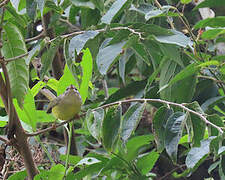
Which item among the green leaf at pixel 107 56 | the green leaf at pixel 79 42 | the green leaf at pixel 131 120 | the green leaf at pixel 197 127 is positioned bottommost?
the green leaf at pixel 197 127

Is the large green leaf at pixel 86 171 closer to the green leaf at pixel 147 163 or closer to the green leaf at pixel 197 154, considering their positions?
the green leaf at pixel 147 163

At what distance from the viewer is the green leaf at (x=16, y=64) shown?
636 mm

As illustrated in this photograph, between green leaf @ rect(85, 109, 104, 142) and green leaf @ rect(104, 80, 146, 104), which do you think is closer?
green leaf @ rect(85, 109, 104, 142)

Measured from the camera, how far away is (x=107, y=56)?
2.10ft

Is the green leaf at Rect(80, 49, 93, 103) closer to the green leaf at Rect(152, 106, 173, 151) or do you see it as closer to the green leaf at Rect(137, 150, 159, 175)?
the green leaf at Rect(152, 106, 173, 151)

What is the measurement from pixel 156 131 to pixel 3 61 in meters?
0.30

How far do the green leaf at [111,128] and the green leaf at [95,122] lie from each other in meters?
0.03

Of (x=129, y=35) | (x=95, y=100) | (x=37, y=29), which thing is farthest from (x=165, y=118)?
(x=37, y=29)

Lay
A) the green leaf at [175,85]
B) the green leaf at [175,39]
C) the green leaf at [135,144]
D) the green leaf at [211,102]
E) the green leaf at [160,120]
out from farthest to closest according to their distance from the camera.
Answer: the green leaf at [135,144] < the green leaf at [211,102] < the green leaf at [175,85] < the green leaf at [160,120] < the green leaf at [175,39]

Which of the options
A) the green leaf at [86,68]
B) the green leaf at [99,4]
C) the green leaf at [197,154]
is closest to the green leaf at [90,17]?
the green leaf at [86,68]

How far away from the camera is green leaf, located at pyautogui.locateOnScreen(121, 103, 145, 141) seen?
70 centimetres

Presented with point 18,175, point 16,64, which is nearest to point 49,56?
point 16,64

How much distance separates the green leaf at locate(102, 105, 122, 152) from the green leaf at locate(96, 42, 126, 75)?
0.10 metres

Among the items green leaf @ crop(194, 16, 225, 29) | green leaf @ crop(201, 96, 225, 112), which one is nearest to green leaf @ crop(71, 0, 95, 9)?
green leaf @ crop(194, 16, 225, 29)
